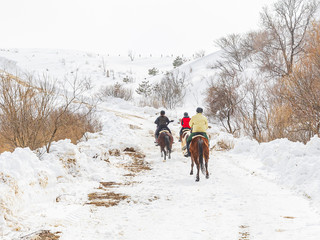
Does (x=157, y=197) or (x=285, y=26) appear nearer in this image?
(x=157, y=197)

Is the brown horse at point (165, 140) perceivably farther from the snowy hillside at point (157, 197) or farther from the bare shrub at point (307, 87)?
the bare shrub at point (307, 87)

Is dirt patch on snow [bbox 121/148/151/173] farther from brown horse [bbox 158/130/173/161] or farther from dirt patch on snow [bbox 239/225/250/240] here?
dirt patch on snow [bbox 239/225/250/240]

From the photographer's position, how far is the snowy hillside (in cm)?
475

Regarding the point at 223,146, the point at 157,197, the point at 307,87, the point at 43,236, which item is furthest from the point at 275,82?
the point at 43,236

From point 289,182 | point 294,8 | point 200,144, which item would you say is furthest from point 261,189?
point 294,8

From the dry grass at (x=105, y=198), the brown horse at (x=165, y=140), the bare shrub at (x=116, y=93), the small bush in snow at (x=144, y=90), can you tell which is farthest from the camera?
the small bush in snow at (x=144, y=90)

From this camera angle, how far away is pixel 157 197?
6.93 metres

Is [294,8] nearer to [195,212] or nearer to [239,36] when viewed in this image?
[239,36]

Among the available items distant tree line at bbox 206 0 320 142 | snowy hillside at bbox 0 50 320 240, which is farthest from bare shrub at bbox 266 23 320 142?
snowy hillside at bbox 0 50 320 240

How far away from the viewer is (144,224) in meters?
5.20

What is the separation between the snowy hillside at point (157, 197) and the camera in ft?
15.6

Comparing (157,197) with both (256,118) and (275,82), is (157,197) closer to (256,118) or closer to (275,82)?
(256,118)

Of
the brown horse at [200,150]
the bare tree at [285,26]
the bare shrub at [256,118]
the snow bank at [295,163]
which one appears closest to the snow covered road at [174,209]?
the snow bank at [295,163]

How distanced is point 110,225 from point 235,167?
678 cm
